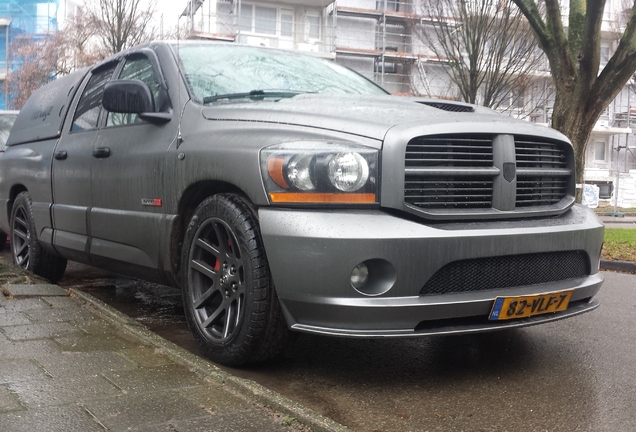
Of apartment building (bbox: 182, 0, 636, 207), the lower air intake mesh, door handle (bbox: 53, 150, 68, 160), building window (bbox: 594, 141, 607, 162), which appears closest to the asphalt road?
the lower air intake mesh

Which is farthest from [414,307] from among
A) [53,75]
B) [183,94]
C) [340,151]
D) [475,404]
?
[53,75]

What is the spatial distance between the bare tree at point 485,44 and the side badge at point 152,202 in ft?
48.4

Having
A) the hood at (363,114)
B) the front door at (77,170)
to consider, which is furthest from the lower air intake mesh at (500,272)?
the front door at (77,170)

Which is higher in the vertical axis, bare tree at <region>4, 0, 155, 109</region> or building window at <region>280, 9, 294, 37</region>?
building window at <region>280, 9, 294, 37</region>

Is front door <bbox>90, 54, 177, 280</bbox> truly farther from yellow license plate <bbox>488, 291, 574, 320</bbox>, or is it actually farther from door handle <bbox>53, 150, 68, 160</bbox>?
yellow license plate <bbox>488, 291, 574, 320</bbox>

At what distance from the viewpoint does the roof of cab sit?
570cm

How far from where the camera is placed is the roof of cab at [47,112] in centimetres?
570

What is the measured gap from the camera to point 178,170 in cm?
385

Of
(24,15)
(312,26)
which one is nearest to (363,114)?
(312,26)

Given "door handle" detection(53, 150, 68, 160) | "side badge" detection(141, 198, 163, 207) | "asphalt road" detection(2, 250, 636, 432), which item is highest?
"door handle" detection(53, 150, 68, 160)

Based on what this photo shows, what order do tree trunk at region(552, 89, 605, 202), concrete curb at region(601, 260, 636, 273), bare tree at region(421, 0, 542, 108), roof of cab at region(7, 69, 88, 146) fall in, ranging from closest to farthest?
roof of cab at region(7, 69, 88, 146) < concrete curb at region(601, 260, 636, 273) < tree trunk at region(552, 89, 605, 202) < bare tree at region(421, 0, 542, 108)

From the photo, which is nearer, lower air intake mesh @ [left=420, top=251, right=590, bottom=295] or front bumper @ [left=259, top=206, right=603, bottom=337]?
front bumper @ [left=259, top=206, right=603, bottom=337]

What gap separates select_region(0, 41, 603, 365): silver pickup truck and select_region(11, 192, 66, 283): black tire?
6.18 ft

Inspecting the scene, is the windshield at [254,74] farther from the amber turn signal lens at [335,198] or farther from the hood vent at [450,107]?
the amber turn signal lens at [335,198]
